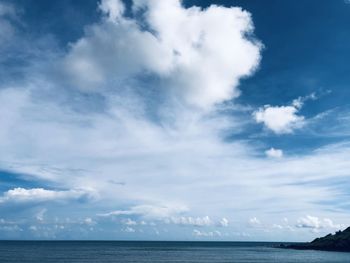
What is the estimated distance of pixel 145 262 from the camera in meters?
125

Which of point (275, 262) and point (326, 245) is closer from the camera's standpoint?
point (275, 262)

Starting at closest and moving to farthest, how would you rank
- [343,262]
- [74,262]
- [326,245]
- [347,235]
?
[343,262], [74,262], [347,235], [326,245]

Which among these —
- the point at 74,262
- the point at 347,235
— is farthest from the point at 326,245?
the point at 74,262

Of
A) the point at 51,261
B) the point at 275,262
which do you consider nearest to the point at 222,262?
the point at 275,262

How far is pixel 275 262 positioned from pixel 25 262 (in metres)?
76.1

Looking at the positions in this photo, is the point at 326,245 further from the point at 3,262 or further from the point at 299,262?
the point at 3,262

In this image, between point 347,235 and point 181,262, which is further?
point 347,235

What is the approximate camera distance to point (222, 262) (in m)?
128

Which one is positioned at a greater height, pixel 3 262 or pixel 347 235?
pixel 347 235

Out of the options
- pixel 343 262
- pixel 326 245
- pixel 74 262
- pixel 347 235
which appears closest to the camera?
pixel 343 262

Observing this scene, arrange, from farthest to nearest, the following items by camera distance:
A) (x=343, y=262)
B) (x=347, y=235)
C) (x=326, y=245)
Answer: (x=326, y=245), (x=347, y=235), (x=343, y=262)

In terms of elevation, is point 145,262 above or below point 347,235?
below

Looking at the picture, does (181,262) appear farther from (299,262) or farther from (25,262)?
(25,262)

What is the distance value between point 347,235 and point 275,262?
59167 millimetres
